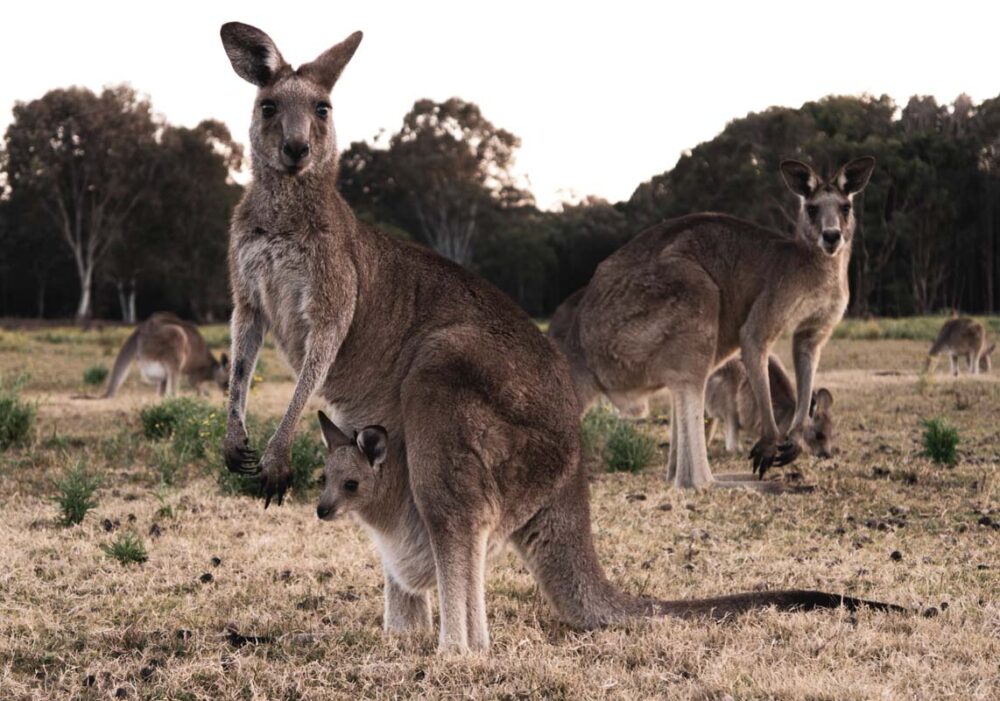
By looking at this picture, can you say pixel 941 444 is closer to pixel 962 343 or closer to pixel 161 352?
pixel 962 343

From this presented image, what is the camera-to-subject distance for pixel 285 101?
3619 mm

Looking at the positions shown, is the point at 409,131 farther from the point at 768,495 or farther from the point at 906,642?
the point at 906,642

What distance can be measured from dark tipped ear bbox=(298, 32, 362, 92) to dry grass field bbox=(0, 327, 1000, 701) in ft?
6.38

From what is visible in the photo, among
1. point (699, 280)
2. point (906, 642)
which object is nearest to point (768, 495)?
point (699, 280)

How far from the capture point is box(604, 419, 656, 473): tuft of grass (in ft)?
23.5

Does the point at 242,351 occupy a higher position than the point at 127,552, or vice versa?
the point at 242,351

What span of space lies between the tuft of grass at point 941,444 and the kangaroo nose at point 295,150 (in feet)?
16.6

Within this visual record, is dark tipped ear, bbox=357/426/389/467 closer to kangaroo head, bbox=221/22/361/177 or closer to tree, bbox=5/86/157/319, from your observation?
kangaroo head, bbox=221/22/361/177

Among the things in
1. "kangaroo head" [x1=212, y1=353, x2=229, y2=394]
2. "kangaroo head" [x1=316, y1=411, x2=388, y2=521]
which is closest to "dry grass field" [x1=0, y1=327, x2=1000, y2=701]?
"kangaroo head" [x1=316, y1=411, x2=388, y2=521]

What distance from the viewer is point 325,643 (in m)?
3.60

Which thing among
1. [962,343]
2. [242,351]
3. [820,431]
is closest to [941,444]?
[820,431]

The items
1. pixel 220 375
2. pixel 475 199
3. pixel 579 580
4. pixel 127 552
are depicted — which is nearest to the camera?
pixel 579 580

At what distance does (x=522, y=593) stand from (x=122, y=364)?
841 centimetres

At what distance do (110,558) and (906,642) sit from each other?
3.29 meters
